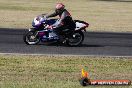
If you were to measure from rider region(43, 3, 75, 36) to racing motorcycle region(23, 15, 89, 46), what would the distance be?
15 cm

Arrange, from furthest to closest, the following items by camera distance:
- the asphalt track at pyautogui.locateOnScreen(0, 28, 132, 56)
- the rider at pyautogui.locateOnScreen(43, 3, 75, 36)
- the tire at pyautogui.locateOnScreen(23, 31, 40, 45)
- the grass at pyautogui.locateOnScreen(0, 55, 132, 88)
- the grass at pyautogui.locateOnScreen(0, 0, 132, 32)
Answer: the grass at pyautogui.locateOnScreen(0, 0, 132, 32)
the tire at pyautogui.locateOnScreen(23, 31, 40, 45)
the rider at pyautogui.locateOnScreen(43, 3, 75, 36)
the asphalt track at pyautogui.locateOnScreen(0, 28, 132, 56)
the grass at pyautogui.locateOnScreen(0, 55, 132, 88)

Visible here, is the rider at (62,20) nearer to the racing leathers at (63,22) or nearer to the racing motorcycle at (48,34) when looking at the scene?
the racing leathers at (63,22)

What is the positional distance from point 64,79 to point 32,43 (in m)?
8.14

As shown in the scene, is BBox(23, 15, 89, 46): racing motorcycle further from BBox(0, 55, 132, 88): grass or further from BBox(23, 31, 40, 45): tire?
BBox(0, 55, 132, 88): grass

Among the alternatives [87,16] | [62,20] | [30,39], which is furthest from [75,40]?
[87,16]

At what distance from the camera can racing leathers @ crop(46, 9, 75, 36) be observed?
66.3 ft

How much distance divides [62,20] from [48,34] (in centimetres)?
85

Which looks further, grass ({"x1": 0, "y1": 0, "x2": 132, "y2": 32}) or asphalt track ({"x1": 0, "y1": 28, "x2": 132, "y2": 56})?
grass ({"x1": 0, "y1": 0, "x2": 132, "y2": 32})

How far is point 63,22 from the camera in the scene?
2044cm

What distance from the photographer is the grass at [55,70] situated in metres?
11.7

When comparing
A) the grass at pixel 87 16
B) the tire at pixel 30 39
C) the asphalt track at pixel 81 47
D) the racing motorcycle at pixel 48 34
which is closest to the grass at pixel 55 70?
the asphalt track at pixel 81 47

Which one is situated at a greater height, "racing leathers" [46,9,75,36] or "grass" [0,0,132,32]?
"racing leathers" [46,9,75,36]

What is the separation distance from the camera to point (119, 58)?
55.6 ft

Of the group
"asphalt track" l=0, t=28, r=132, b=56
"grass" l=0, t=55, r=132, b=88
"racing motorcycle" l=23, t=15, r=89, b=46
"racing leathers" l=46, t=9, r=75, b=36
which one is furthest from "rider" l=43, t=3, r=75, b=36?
"grass" l=0, t=55, r=132, b=88
